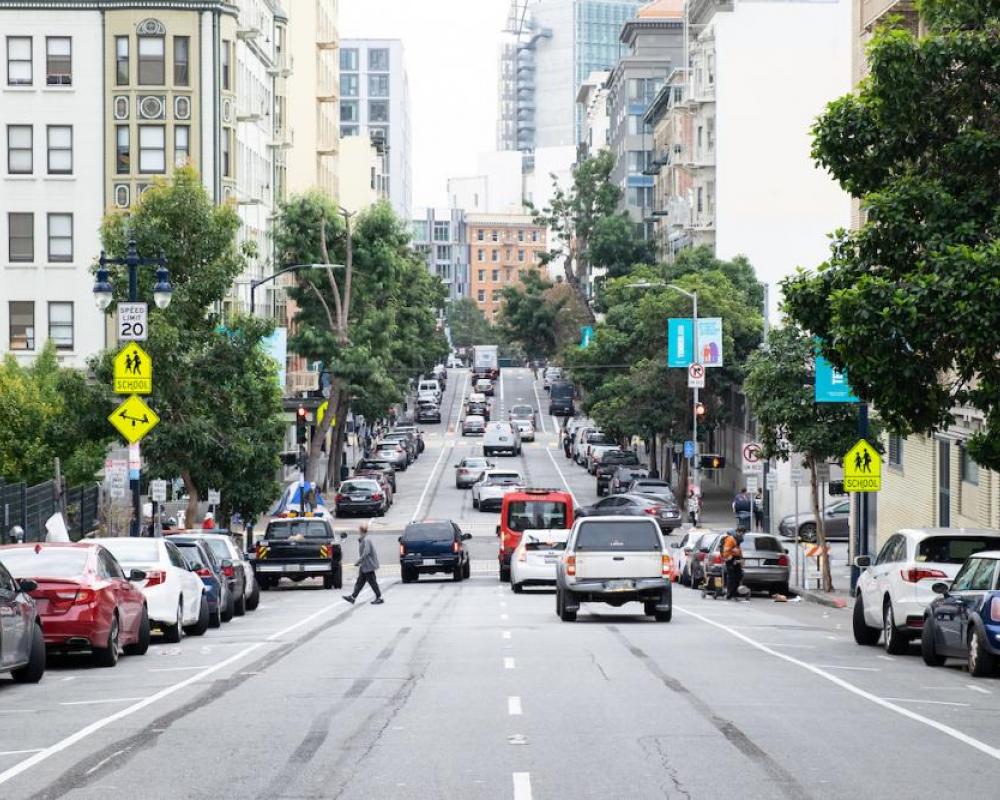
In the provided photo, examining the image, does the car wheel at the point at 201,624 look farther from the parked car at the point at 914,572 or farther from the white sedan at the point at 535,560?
the white sedan at the point at 535,560

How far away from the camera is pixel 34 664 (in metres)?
19.6

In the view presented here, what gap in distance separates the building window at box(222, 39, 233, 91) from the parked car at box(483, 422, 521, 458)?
3202 cm

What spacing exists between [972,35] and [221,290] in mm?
23563

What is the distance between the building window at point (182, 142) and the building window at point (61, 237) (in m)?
4.68

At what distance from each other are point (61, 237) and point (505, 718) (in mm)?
57600

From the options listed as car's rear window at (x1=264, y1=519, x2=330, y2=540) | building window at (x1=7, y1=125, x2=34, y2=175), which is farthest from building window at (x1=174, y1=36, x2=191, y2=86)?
car's rear window at (x1=264, y1=519, x2=330, y2=540)

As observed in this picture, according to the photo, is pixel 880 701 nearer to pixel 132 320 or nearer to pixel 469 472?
pixel 132 320

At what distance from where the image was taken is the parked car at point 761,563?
40.2 m

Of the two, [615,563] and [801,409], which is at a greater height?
[801,409]

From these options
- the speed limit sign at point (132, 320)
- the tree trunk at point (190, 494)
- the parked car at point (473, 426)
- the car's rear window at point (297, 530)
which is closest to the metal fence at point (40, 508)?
the tree trunk at point (190, 494)

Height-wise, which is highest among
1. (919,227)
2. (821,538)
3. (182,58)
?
(182,58)

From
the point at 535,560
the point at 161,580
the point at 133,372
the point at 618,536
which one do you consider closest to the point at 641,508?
the point at 535,560

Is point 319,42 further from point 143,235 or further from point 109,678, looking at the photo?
point 109,678

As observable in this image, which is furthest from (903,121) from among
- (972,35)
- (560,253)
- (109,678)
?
(560,253)
